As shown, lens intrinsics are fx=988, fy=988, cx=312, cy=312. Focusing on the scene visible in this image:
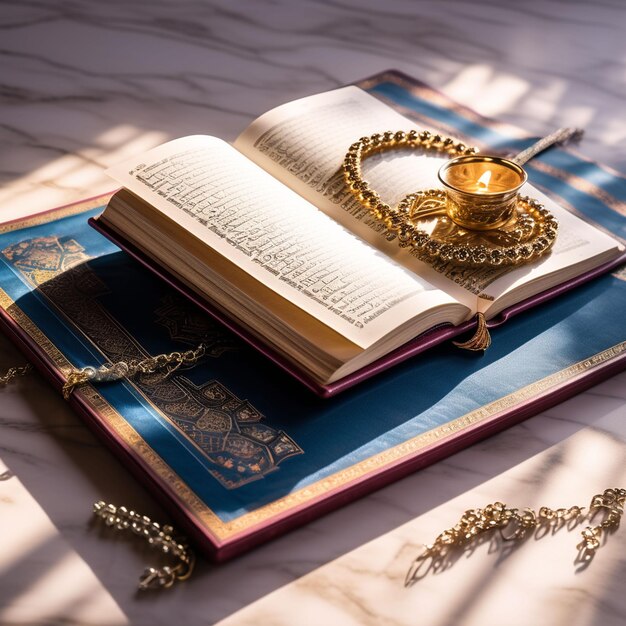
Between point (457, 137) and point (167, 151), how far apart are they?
0.65m

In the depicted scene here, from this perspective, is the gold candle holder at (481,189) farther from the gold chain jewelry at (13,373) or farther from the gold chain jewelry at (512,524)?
the gold chain jewelry at (13,373)

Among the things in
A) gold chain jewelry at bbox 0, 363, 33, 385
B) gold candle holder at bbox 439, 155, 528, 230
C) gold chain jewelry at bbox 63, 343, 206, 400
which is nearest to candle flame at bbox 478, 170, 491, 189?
gold candle holder at bbox 439, 155, 528, 230

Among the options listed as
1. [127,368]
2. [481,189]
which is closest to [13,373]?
[127,368]

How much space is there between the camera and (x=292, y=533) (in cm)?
105

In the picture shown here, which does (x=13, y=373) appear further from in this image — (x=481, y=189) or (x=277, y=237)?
(x=481, y=189)

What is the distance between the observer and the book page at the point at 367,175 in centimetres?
133

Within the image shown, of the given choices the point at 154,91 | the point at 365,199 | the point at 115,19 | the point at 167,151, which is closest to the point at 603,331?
the point at 365,199

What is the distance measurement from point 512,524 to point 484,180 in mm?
556

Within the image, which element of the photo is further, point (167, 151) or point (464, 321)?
point (167, 151)

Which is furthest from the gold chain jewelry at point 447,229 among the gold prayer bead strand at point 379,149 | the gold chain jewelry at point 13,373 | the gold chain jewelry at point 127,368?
the gold chain jewelry at point 13,373

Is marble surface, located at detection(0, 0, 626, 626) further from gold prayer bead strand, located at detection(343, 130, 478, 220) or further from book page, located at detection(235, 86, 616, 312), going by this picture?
gold prayer bead strand, located at detection(343, 130, 478, 220)

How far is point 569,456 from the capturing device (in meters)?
1.17

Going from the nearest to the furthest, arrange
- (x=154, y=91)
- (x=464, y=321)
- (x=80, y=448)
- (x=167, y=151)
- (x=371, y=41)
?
1. (x=80, y=448)
2. (x=464, y=321)
3. (x=167, y=151)
4. (x=154, y=91)
5. (x=371, y=41)

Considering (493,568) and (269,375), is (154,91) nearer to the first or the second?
(269,375)
